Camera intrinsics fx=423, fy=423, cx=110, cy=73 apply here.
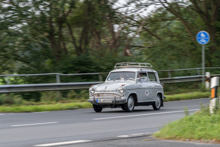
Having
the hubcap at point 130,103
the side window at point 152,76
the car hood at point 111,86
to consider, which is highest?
the side window at point 152,76

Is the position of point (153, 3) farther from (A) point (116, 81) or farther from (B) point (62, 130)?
(B) point (62, 130)

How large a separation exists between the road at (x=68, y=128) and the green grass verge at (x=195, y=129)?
2.37 ft

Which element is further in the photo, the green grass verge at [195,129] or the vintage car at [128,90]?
the vintage car at [128,90]

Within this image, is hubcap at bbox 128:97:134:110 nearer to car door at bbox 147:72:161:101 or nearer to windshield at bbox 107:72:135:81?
windshield at bbox 107:72:135:81

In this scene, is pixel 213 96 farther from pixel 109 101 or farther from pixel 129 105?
pixel 129 105

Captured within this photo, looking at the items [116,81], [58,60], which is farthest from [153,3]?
[116,81]

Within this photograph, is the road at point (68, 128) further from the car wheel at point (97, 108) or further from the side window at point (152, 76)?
the side window at point (152, 76)

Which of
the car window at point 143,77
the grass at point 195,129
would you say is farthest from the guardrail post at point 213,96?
the car window at point 143,77

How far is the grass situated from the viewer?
753 centimetres

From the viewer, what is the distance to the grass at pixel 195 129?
7527 millimetres

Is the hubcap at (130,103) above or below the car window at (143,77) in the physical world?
below

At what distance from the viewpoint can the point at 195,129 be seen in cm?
791

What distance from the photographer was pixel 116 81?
1509 centimetres

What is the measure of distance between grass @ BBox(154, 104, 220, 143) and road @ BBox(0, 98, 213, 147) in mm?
723
